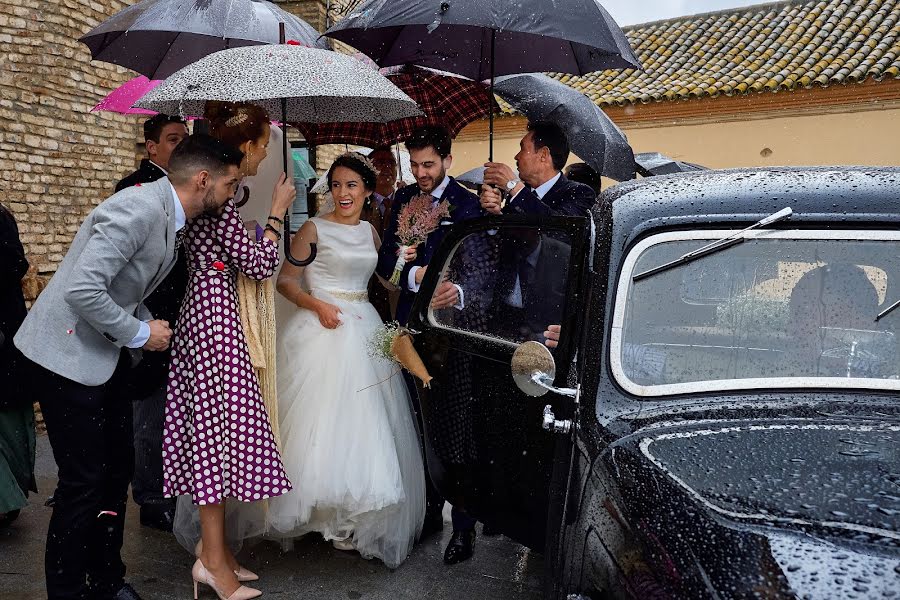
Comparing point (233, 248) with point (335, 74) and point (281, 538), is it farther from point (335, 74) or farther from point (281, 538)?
point (281, 538)

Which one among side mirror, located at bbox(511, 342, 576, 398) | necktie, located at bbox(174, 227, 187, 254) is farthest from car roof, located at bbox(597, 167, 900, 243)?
necktie, located at bbox(174, 227, 187, 254)

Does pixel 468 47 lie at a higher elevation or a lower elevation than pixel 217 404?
higher

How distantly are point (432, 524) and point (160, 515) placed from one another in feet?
5.06

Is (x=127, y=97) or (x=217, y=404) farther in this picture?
(x=127, y=97)

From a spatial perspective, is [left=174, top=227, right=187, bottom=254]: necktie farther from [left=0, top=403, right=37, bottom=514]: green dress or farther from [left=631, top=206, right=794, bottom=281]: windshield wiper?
[left=631, top=206, right=794, bottom=281]: windshield wiper

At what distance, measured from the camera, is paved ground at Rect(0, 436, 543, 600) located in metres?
3.86

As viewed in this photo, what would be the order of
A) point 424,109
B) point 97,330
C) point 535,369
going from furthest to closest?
point 424,109, point 97,330, point 535,369

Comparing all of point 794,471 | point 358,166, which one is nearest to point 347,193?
point 358,166

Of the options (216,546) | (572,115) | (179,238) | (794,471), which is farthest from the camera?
(572,115)

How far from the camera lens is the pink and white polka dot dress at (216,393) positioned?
11.7ft

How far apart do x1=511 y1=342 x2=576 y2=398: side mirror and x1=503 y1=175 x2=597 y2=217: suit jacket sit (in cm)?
Result: 188

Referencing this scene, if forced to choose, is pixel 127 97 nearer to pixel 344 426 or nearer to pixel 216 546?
pixel 344 426

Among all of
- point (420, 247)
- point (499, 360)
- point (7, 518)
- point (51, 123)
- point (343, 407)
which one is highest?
point (51, 123)

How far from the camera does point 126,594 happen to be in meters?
3.54
